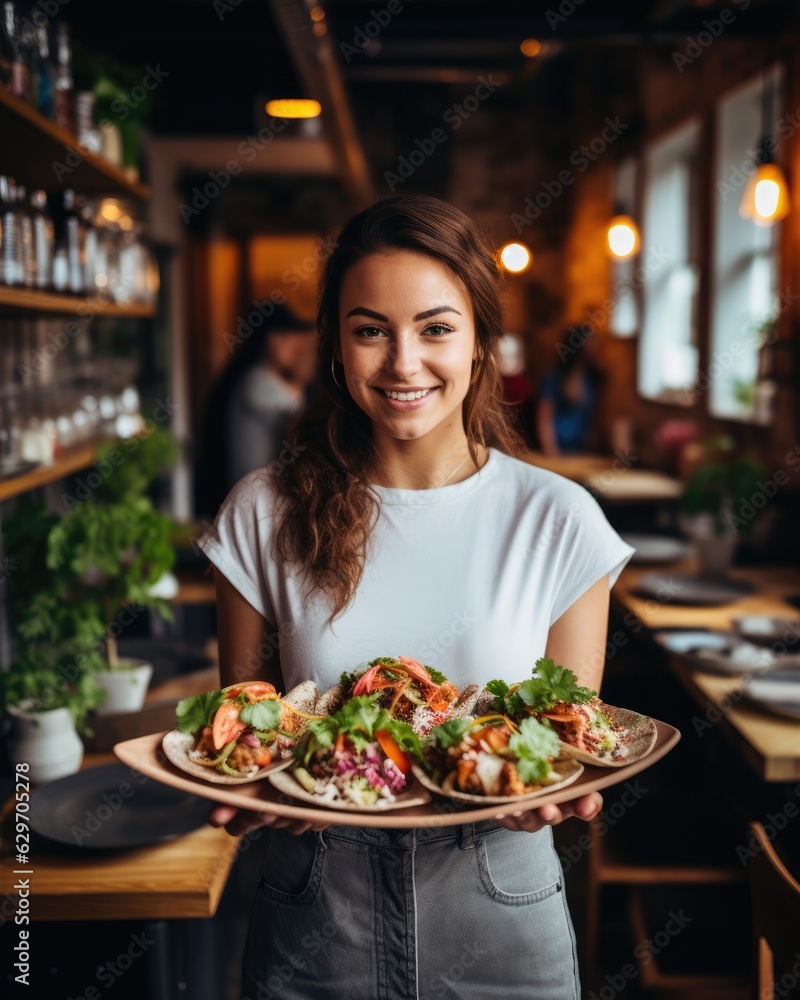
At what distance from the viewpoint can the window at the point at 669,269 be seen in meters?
6.47

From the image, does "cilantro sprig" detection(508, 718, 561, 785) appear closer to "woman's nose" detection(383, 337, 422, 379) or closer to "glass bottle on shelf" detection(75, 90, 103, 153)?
"woman's nose" detection(383, 337, 422, 379)

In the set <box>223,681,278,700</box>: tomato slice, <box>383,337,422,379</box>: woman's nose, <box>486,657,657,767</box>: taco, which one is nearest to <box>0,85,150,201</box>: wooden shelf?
<box>383,337,422,379</box>: woman's nose

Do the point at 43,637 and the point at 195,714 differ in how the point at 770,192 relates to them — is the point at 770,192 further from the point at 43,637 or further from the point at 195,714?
the point at 195,714

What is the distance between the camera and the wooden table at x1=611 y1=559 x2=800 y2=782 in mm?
2035

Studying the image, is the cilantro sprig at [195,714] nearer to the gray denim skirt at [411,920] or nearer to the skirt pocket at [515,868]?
the gray denim skirt at [411,920]

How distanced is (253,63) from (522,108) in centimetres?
516

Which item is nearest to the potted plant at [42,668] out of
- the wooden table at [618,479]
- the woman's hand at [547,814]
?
the woman's hand at [547,814]

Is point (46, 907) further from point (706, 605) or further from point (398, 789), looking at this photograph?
point (706, 605)

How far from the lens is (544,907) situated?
1.35 m

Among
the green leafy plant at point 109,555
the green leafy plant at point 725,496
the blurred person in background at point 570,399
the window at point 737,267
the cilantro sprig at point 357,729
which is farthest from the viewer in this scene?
the blurred person in background at point 570,399

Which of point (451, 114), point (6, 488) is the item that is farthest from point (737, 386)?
point (451, 114)

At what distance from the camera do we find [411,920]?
51.5 inches

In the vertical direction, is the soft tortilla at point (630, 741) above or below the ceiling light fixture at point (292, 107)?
below

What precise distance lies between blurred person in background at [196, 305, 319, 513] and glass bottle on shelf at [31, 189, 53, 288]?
148 centimetres
